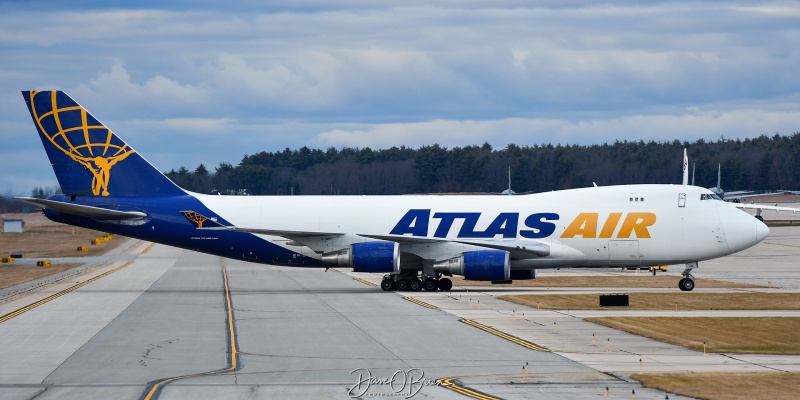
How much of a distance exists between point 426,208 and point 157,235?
1301cm

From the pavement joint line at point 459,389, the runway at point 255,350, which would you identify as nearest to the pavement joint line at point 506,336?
the runway at point 255,350

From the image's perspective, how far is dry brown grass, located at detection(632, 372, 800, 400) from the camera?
875 inches

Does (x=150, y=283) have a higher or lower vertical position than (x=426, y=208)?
lower

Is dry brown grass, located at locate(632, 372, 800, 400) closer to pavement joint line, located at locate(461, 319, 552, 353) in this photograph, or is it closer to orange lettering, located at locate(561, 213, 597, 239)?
pavement joint line, located at locate(461, 319, 552, 353)

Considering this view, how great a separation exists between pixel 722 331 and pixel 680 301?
10279 mm

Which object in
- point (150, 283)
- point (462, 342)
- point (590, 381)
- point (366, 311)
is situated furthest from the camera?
point (150, 283)

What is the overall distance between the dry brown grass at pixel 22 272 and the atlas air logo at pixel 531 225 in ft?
72.1

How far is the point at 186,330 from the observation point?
34.3 meters

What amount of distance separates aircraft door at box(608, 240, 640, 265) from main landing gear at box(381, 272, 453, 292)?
7.62 meters

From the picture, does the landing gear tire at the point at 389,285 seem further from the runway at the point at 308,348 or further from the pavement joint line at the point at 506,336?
the pavement joint line at the point at 506,336

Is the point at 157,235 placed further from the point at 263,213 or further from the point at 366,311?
the point at 366,311

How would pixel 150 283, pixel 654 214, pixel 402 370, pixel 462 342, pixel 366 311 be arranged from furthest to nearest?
pixel 150 283 < pixel 654 214 < pixel 366 311 < pixel 462 342 < pixel 402 370

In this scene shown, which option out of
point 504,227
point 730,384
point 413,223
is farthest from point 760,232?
point 730,384

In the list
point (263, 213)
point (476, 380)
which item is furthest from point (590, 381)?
point (263, 213)
